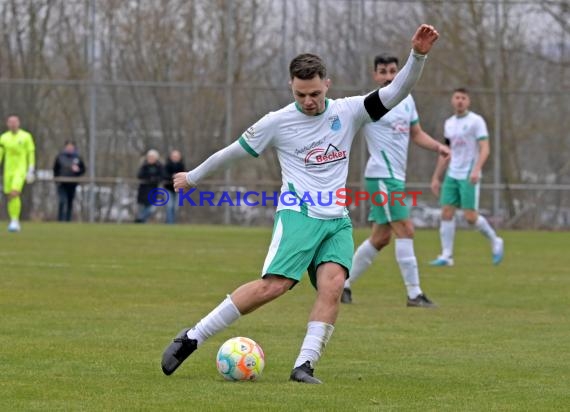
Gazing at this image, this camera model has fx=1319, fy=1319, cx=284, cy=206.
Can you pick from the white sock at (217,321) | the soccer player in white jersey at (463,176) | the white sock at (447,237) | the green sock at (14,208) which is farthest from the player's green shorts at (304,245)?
the green sock at (14,208)

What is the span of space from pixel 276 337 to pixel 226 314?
2.01 metres

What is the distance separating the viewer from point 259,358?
6.95 metres

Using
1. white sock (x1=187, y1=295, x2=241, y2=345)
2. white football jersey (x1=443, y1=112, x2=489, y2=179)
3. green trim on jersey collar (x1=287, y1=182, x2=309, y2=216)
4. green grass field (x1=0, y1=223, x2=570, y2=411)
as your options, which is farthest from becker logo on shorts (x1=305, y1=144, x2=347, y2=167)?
white football jersey (x1=443, y1=112, x2=489, y2=179)

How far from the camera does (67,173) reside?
3069cm

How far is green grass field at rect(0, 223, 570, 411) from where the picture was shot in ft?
20.8

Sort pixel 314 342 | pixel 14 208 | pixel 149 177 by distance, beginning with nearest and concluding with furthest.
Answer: pixel 314 342, pixel 14 208, pixel 149 177

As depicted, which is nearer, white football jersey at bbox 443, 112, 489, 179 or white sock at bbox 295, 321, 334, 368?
white sock at bbox 295, 321, 334, 368

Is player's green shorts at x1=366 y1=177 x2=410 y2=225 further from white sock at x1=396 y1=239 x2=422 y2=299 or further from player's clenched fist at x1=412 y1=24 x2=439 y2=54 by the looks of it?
player's clenched fist at x1=412 y1=24 x2=439 y2=54

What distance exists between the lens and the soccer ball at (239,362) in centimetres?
687

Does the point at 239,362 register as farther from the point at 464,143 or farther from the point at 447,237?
the point at 464,143

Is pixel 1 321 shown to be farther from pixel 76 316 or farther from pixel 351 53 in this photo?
pixel 351 53

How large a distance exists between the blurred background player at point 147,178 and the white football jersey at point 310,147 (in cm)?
2348

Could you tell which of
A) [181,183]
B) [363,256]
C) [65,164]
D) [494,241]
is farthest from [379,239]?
[65,164]

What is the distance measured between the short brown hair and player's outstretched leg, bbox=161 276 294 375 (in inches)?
42.2
